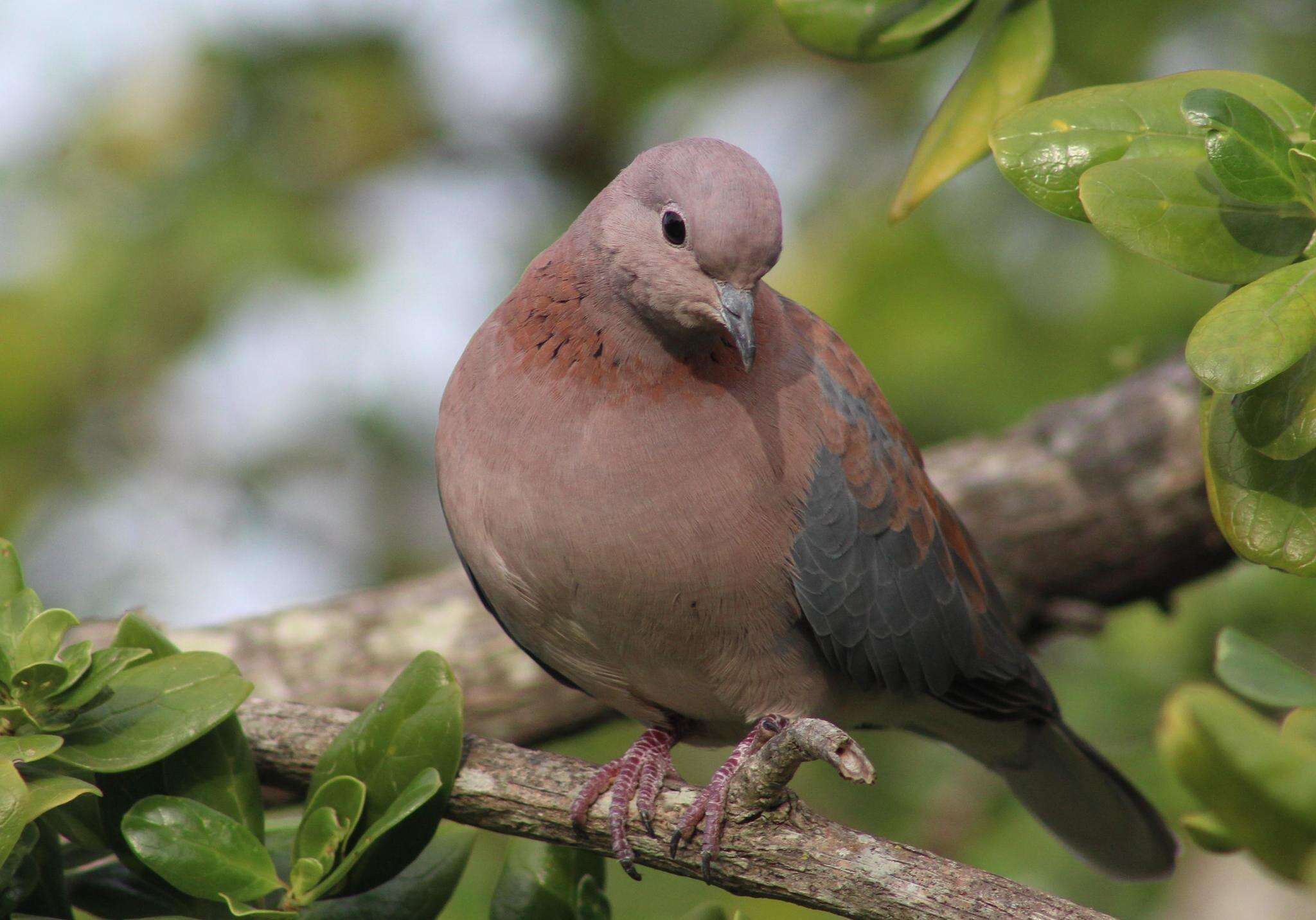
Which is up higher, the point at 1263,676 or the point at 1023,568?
the point at 1263,676

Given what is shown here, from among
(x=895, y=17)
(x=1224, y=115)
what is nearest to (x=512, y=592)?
(x=895, y=17)

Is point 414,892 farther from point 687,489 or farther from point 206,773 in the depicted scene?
point 687,489

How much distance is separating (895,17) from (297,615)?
2248 millimetres

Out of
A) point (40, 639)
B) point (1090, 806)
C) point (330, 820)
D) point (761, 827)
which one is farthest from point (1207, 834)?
point (1090, 806)

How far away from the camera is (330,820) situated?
6.05 feet

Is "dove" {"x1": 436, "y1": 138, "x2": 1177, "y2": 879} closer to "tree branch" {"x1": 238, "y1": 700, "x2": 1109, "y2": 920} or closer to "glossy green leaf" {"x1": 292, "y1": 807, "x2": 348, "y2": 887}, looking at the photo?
"tree branch" {"x1": 238, "y1": 700, "x2": 1109, "y2": 920}

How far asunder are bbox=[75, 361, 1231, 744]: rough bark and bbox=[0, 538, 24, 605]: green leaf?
1541 millimetres

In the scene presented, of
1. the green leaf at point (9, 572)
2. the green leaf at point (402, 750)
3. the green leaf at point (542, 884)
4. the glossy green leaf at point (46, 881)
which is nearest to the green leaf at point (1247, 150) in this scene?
the green leaf at point (402, 750)

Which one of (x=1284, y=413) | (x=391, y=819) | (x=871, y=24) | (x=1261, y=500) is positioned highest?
(x=871, y=24)

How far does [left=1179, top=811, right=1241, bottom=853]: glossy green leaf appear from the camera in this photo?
1.48m

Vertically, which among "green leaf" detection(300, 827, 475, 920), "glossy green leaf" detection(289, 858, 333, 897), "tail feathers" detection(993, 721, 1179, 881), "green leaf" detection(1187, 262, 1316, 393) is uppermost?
"green leaf" detection(1187, 262, 1316, 393)

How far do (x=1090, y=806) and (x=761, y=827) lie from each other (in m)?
1.67

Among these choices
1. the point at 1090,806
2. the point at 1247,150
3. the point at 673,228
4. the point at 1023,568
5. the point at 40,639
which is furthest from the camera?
the point at 1023,568

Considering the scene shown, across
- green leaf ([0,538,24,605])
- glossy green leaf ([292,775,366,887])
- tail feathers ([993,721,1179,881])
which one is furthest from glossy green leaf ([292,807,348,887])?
tail feathers ([993,721,1179,881])
